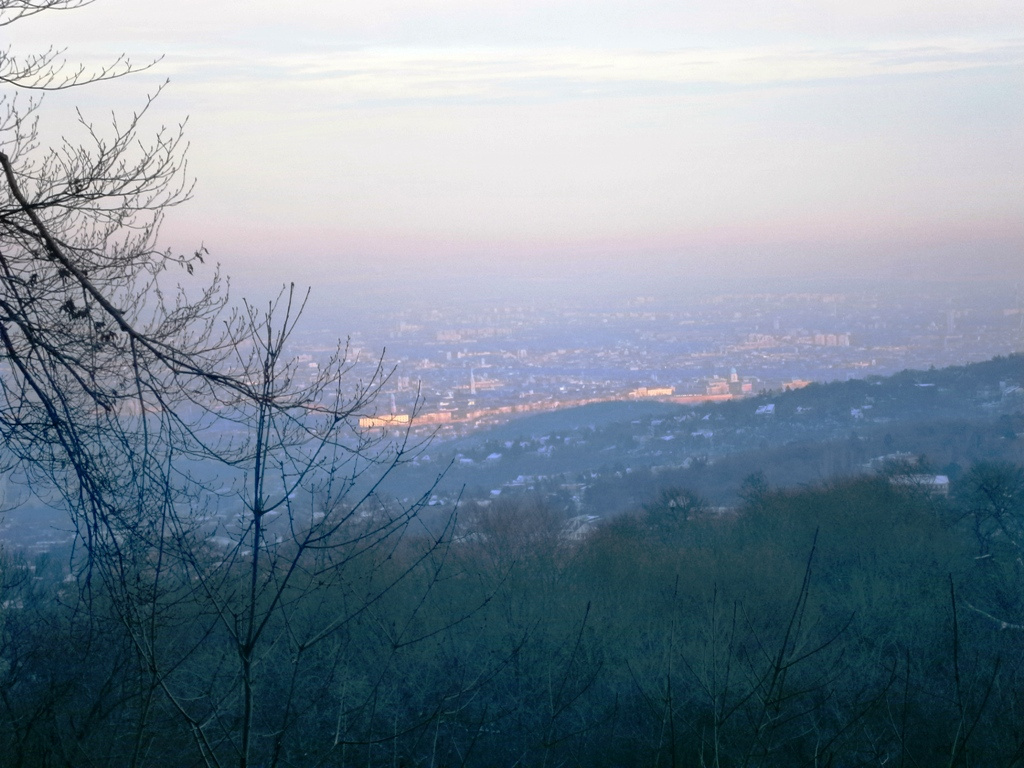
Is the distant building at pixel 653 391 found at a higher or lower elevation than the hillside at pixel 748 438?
higher

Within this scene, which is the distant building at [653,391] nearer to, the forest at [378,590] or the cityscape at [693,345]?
the cityscape at [693,345]

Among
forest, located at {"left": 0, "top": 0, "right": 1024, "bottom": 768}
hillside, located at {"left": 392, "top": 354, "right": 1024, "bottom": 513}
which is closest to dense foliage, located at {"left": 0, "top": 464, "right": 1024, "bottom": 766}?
forest, located at {"left": 0, "top": 0, "right": 1024, "bottom": 768}

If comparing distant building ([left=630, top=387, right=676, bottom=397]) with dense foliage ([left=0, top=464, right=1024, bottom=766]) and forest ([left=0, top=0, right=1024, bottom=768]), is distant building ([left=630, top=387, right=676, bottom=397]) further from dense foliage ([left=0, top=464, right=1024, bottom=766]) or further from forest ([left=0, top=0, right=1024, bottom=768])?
dense foliage ([left=0, top=464, right=1024, bottom=766])

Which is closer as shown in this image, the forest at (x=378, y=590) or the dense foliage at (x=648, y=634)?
the forest at (x=378, y=590)

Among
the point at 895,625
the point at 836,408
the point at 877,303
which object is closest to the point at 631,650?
the point at 895,625

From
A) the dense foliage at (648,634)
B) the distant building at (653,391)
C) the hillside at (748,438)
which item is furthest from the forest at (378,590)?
the distant building at (653,391)

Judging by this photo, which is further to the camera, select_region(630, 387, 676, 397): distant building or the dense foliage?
select_region(630, 387, 676, 397): distant building

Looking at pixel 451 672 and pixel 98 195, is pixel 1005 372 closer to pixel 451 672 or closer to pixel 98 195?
pixel 451 672

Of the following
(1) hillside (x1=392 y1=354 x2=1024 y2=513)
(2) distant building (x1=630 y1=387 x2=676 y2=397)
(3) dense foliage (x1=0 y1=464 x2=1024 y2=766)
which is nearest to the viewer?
(3) dense foliage (x1=0 y1=464 x2=1024 y2=766)

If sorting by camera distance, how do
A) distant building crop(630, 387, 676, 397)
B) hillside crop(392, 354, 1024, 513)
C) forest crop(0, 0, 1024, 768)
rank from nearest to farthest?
1. forest crop(0, 0, 1024, 768)
2. hillside crop(392, 354, 1024, 513)
3. distant building crop(630, 387, 676, 397)

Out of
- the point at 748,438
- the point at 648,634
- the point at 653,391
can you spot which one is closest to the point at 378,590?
the point at 648,634

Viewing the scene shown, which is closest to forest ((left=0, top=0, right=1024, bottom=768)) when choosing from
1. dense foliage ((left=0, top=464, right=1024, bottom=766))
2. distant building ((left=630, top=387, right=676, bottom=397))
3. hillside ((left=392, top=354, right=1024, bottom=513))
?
dense foliage ((left=0, top=464, right=1024, bottom=766))

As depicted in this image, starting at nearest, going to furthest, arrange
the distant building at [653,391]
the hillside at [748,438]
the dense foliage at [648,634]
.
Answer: the dense foliage at [648,634] → the hillside at [748,438] → the distant building at [653,391]

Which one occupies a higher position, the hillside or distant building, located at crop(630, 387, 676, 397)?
distant building, located at crop(630, 387, 676, 397)
